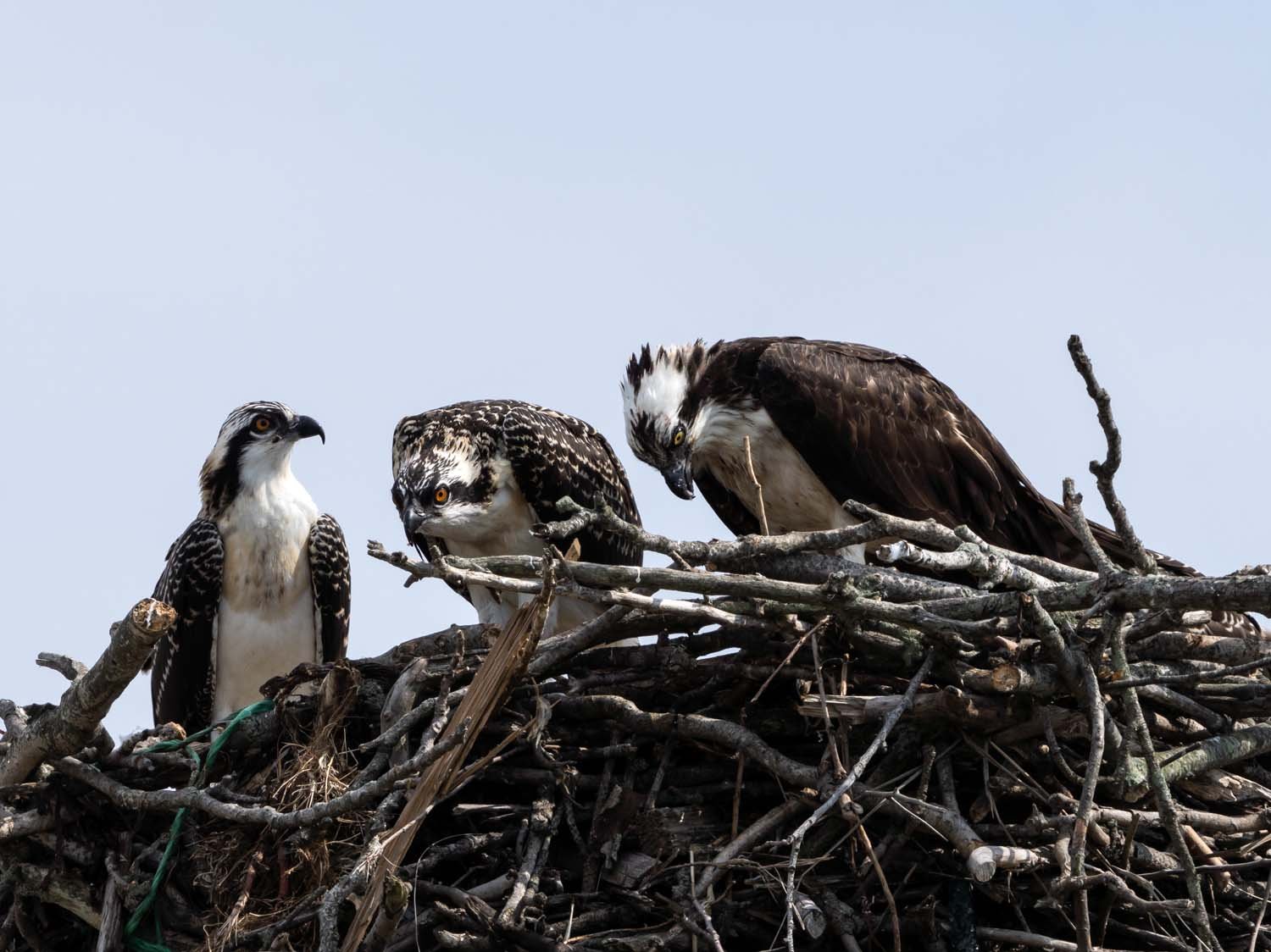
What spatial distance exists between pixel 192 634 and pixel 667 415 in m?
2.28

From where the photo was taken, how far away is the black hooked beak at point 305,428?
7.76 metres

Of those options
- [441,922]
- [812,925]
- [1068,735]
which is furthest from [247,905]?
[1068,735]

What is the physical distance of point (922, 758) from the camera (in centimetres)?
529

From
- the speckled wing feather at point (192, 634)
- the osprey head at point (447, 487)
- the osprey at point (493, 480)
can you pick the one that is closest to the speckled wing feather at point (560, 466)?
the osprey at point (493, 480)

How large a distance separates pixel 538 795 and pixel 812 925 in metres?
0.99

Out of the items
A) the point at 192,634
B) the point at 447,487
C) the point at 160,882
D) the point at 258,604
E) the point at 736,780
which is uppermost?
the point at 447,487

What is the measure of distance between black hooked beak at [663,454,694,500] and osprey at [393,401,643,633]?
320 mm

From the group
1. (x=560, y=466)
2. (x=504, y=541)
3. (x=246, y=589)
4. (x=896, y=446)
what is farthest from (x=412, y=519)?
(x=896, y=446)

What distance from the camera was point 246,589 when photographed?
750 cm

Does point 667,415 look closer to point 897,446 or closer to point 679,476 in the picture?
point 679,476

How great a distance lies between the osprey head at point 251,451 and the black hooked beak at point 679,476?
1.64 metres

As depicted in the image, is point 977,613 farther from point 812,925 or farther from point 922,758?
point 812,925

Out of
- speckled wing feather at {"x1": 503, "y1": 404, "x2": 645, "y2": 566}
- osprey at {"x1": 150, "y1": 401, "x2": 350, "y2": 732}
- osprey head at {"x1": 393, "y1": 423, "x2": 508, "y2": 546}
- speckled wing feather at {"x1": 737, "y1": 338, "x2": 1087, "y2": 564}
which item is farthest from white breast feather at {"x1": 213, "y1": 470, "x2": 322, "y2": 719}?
speckled wing feather at {"x1": 737, "y1": 338, "x2": 1087, "y2": 564}

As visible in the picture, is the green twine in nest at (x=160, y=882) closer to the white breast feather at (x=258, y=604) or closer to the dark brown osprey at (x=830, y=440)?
the white breast feather at (x=258, y=604)
